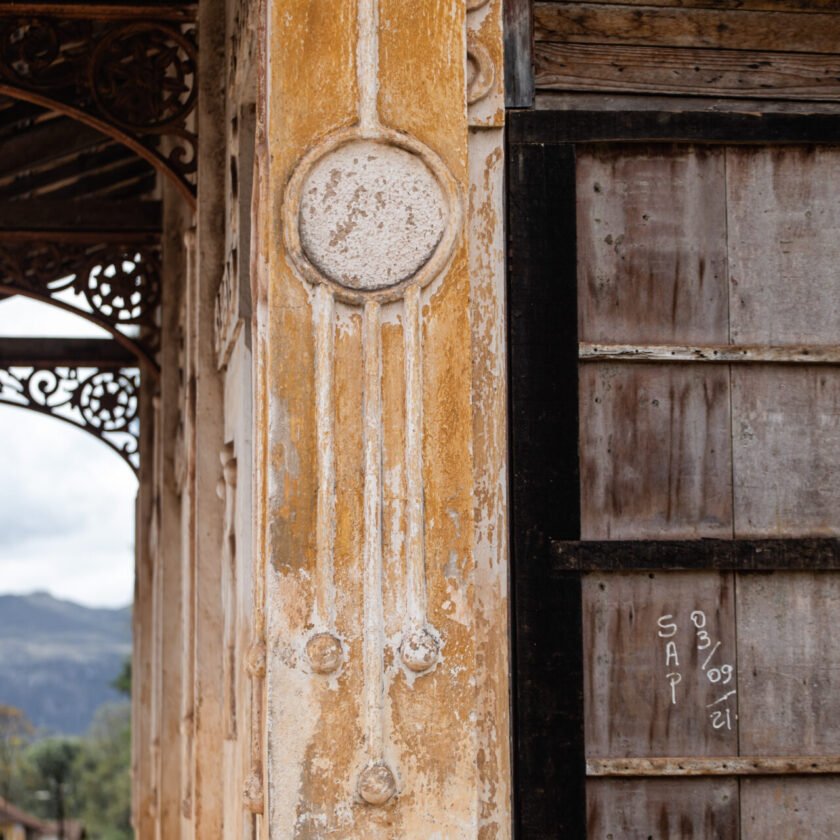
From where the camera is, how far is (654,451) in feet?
13.8

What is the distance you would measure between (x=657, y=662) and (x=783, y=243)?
1184mm

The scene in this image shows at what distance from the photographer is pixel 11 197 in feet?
32.9

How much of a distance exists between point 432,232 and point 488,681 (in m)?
1.13

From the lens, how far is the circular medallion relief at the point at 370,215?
3824mm

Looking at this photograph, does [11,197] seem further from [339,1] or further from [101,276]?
[339,1]

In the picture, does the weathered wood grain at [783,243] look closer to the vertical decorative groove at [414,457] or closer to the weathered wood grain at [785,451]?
the weathered wood grain at [785,451]

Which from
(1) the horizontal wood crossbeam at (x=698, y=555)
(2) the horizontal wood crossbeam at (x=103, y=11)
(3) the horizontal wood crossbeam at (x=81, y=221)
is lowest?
(1) the horizontal wood crossbeam at (x=698, y=555)

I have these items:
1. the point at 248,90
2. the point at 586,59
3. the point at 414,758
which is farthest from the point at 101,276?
the point at 414,758

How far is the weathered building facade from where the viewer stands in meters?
3.72

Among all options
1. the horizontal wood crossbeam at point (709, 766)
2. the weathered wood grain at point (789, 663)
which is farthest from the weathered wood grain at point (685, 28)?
the horizontal wood crossbeam at point (709, 766)

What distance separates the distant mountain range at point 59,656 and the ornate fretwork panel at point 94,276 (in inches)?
3544

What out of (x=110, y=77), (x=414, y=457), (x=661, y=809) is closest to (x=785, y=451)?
(x=661, y=809)

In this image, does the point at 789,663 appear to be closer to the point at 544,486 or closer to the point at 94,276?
the point at 544,486

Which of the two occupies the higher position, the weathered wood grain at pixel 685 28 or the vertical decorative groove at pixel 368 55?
the weathered wood grain at pixel 685 28
